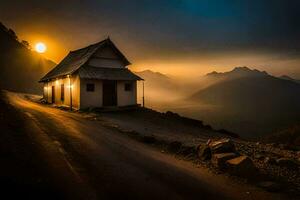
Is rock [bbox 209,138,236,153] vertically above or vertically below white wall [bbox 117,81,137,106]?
below

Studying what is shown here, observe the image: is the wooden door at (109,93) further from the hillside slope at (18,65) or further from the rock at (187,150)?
the hillside slope at (18,65)

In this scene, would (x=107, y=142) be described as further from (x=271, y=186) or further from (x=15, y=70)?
(x=15, y=70)

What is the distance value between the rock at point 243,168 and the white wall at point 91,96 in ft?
65.3

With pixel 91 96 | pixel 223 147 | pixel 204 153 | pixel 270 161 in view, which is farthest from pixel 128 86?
pixel 270 161

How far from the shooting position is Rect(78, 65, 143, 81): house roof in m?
25.1

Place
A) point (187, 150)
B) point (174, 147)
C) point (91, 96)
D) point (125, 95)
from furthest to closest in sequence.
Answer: point (125, 95) → point (91, 96) → point (174, 147) → point (187, 150)

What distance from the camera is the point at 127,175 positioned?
718 cm

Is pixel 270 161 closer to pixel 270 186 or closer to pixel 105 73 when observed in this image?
pixel 270 186

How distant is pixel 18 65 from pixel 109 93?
75271 mm

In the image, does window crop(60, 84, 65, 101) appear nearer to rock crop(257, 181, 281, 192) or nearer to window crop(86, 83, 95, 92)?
window crop(86, 83, 95, 92)

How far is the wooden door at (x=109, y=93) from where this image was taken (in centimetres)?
2687

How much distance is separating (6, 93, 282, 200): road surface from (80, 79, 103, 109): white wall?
14.6 m

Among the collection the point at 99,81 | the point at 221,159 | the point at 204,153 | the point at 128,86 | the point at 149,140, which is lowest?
the point at 149,140

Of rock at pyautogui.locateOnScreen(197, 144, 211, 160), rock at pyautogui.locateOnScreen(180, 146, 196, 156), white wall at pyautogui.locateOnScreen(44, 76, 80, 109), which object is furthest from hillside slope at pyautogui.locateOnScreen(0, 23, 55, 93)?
rock at pyautogui.locateOnScreen(197, 144, 211, 160)
